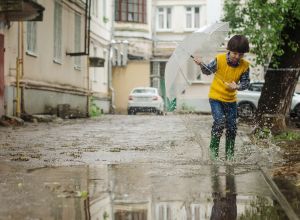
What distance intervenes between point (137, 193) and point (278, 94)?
8.70 m

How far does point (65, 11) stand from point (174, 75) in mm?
17842

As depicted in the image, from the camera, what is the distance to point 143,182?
5926 millimetres

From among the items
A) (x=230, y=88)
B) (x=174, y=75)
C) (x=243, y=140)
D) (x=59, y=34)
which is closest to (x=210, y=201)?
(x=230, y=88)

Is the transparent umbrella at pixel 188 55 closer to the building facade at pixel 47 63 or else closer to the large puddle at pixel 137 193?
the large puddle at pixel 137 193

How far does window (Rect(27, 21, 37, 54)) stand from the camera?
20.8m

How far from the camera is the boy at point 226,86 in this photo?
25.2ft

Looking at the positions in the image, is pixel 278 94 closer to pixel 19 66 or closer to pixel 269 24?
pixel 269 24

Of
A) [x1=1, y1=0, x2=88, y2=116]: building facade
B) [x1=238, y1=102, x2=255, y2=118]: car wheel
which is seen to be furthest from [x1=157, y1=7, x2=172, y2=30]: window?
[x1=238, y1=102, x2=255, y2=118]: car wheel

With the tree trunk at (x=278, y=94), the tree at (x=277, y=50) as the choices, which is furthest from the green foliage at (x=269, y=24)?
the tree trunk at (x=278, y=94)

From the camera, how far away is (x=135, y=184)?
229 inches

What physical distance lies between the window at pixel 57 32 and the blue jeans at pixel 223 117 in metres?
16.6

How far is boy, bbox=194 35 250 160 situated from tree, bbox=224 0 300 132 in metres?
5.29

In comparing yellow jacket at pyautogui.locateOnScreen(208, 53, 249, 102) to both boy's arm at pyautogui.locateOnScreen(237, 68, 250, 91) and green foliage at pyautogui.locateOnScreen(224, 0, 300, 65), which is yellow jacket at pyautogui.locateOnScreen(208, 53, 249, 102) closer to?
boy's arm at pyautogui.locateOnScreen(237, 68, 250, 91)

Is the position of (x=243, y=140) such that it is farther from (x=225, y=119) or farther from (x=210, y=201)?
(x=210, y=201)
